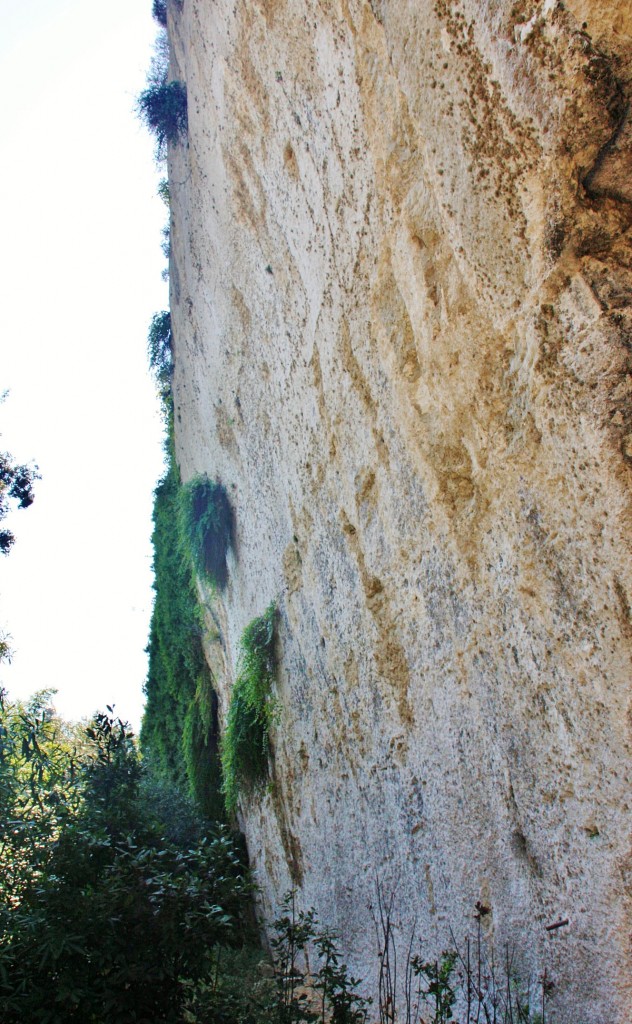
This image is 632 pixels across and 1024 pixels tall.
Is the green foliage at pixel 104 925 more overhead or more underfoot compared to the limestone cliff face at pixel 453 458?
more underfoot

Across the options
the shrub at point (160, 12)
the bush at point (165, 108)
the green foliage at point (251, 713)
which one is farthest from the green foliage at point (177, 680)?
the shrub at point (160, 12)

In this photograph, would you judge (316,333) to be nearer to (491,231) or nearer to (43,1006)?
(491,231)

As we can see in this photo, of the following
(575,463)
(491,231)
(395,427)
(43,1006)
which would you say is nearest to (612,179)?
(491,231)

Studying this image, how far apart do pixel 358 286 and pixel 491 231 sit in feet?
5.39

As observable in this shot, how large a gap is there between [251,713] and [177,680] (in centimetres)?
460

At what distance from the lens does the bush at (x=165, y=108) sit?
1075 cm

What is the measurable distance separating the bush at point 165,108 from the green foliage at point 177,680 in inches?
201

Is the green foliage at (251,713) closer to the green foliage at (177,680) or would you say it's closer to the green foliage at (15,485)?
the green foliage at (177,680)

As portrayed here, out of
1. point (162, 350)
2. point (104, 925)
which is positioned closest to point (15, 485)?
point (162, 350)

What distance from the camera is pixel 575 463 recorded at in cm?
325

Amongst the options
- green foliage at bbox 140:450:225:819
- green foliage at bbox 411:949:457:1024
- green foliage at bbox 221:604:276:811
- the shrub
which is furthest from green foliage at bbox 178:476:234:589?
the shrub

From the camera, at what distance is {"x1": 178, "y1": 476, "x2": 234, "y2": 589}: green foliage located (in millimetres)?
9555

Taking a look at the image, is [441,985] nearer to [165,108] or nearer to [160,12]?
[165,108]

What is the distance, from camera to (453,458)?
4.25 meters
